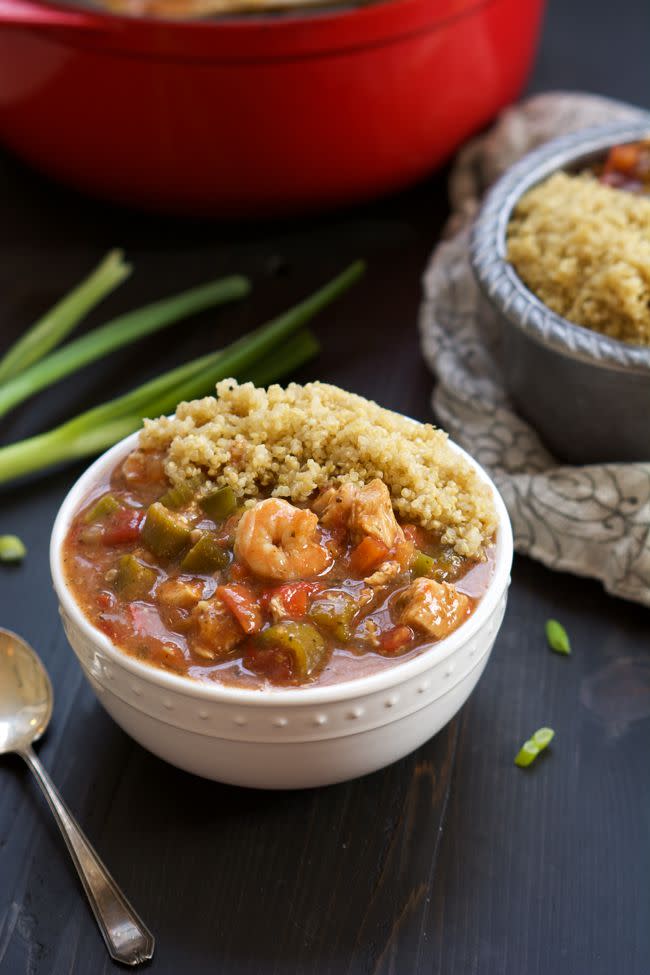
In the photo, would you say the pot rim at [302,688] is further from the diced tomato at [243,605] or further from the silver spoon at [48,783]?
the silver spoon at [48,783]

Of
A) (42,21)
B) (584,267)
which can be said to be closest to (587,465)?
(584,267)

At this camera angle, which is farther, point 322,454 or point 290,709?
point 322,454

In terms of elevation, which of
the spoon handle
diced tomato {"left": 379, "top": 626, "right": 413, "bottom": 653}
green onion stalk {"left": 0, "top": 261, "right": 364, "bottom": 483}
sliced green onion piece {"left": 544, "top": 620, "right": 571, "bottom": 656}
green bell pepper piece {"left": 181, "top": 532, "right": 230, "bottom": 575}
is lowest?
sliced green onion piece {"left": 544, "top": 620, "right": 571, "bottom": 656}

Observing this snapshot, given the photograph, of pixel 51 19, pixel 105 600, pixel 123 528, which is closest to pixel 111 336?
pixel 51 19

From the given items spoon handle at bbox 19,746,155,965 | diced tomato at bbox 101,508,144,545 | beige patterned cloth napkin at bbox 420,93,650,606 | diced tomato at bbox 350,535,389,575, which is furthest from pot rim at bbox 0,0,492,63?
spoon handle at bbox 19,746,155,965

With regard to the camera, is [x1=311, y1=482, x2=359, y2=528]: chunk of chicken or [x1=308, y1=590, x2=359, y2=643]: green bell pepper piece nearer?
[x1=308, y1=590, x2=359, y2=643]: green bell pepper piece

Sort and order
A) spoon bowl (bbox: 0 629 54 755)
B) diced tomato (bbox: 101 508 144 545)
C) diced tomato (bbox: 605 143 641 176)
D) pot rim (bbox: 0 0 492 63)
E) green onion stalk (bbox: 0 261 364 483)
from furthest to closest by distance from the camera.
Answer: diced tomato (bbox: 605 143 641 176), pot rim (bbox: 0 0 492 63), green onion stalk (bbox: 0 261 364 483), spoon bowl (bbox: 0 629 54 755), diced tomato (bbox: 101 508 144 545)

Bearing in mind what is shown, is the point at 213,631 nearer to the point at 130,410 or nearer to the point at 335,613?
the point at 335,613

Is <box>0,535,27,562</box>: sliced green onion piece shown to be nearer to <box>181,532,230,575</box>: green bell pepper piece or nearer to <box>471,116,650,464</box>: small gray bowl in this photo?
<box>181,532,230,575</box>: green bell pepper piece
